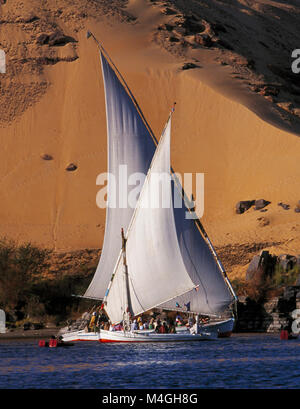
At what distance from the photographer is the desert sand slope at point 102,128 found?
6538 centimetres

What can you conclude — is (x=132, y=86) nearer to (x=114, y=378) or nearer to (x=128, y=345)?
(x=128, y=345)

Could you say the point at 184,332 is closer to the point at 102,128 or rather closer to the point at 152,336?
the point at 152,336

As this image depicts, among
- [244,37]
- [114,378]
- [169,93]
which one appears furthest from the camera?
[244,37]

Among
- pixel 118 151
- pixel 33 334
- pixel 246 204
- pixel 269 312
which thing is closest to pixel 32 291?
pixel 33 334

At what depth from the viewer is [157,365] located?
2902 cm

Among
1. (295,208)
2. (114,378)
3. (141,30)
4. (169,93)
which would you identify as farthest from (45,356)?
(141,30)

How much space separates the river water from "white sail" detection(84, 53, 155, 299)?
3259 mm

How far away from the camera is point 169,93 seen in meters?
77.6

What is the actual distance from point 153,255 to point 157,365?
28.8 ft

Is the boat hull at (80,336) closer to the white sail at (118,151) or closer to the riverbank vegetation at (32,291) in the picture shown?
the white sail at (118,151)

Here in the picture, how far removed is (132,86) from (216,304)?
42536mm

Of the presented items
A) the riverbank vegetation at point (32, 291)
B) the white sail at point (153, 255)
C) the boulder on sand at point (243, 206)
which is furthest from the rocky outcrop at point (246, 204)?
the white sail at point (153, 255)

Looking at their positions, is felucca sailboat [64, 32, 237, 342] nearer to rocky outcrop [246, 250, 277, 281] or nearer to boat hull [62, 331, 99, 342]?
boat hull [62, 331, 99, 342]

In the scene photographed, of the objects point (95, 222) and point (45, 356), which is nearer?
point (45, 356)
